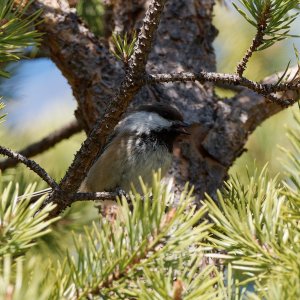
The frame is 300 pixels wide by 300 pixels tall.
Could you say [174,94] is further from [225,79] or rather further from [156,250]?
[156,250]

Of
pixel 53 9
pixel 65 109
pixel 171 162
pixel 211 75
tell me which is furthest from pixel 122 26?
pixel 65 109

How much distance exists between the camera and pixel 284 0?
4.21 feet

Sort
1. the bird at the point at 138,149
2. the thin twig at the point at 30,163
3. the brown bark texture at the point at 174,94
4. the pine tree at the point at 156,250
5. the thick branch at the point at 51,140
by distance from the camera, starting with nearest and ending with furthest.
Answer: the pine tree at the point at 156,250
the thin twig at the point at 30,163
the brown bark texture at the point at 174,94
the bird at the point at 138,149
the thick branch at the point at 51,140

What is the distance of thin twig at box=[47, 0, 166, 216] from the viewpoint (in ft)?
4.49

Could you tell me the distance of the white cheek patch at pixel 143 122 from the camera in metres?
2.53

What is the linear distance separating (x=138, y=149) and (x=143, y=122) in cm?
14

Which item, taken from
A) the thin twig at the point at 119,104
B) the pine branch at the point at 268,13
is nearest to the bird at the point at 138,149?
the thin twig at the point at 119,104

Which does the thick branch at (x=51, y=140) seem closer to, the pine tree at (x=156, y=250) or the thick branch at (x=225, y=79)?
the thick branch at (x=225, y=79)

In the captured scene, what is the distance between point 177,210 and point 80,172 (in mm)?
736

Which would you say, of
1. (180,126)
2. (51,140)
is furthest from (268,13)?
(51,140)

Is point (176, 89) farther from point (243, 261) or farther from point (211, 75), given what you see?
point (243, 261)

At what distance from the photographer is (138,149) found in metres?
2.52

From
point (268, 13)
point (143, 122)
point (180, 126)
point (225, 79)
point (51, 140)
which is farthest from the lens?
point (51, 140)

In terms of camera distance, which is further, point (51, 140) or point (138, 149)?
point (51, 140)
